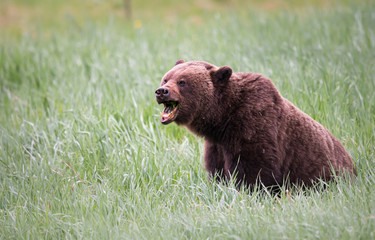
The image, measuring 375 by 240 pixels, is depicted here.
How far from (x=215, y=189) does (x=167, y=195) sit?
0.47m

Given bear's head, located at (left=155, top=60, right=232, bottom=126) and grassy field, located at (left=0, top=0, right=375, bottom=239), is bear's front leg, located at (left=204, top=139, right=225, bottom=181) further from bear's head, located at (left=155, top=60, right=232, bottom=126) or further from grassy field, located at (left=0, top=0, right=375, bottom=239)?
bear's head, located at (left=155, top=60, right=232, bottom=126)

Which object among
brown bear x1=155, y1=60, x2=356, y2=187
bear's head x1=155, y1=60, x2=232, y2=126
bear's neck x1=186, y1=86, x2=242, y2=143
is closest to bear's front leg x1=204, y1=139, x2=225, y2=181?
brown bear x1=155, y1=60, x2=356, y2=187

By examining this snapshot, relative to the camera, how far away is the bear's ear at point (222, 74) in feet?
12.9

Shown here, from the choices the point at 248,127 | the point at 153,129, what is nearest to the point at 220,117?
the point at 248,127

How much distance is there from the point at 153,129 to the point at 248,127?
1955 mm

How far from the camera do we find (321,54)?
7004mm

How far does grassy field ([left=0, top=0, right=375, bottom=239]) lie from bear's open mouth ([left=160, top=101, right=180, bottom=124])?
652 millimetres

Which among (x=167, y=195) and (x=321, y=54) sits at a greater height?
(x=321, y=54)

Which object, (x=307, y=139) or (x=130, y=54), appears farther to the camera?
(x=130, y=54)

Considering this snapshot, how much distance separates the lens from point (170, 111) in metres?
4.05

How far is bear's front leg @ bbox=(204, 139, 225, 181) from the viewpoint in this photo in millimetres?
4082

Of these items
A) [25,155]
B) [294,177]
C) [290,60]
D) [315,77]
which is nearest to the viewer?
[294,177]

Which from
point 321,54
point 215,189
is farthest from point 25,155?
point 321,54

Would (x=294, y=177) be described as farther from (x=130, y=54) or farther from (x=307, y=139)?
(x=130, y=54)
